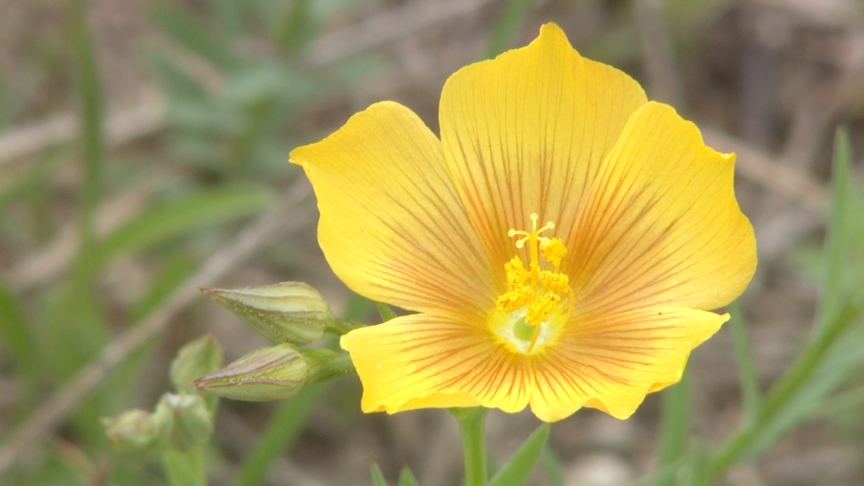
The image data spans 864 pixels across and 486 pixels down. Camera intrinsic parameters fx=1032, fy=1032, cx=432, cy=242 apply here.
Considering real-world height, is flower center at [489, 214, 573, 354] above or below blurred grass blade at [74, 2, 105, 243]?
below

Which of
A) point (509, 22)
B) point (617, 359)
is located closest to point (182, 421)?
point (617, 359)

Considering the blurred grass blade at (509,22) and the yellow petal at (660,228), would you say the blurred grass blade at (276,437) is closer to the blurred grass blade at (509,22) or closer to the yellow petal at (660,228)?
the yellow petal at (660,228)

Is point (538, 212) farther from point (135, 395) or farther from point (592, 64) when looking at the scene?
point (135, 395)

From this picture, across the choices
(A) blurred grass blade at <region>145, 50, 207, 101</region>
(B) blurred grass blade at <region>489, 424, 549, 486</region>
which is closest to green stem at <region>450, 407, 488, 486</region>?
(B) blurred grass blade at <region>489, 424, 549, 486</region>

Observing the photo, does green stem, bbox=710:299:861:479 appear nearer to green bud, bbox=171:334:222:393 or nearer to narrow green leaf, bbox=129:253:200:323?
green bud, bbox=171:334:222:393

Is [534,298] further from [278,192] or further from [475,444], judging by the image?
[278,192]
